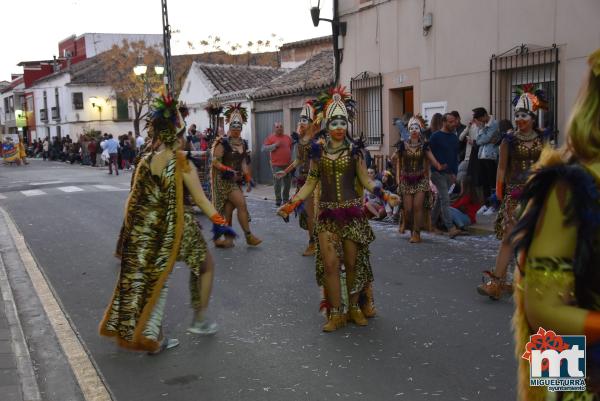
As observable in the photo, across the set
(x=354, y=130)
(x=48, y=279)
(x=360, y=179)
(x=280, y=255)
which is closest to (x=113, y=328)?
(x=360, y=179)

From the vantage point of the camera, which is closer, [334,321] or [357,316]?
[334,321]

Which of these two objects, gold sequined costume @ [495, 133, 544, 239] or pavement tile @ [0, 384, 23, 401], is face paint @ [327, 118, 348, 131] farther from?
pavement tile @ [0, 384, 23, 401]

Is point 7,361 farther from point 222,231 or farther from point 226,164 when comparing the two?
point 226,164

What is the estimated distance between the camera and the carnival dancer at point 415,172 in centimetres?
980

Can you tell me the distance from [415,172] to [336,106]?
4.23 meters

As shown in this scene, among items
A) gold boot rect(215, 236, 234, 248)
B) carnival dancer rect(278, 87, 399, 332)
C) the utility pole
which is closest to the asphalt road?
gold boot rect(215, 236, 234, 248)

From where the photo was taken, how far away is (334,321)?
18.8 feet

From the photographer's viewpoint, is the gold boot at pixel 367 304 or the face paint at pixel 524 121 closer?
the gold boot at pixel 367 304

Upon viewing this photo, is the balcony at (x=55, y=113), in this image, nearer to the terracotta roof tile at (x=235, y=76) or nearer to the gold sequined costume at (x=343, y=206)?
the terracotta roof tile at (x=235, y=76)

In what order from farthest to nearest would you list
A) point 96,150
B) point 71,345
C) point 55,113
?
1. point 55,113
2. point 96,150
3. point 71,345

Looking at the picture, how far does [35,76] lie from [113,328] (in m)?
75.5

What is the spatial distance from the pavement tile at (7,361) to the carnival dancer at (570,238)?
414 cm

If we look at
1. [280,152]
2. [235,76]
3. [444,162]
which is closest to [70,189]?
[280,152]

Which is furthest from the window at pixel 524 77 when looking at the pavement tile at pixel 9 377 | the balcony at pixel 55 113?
the balcony at pixel 55 113
